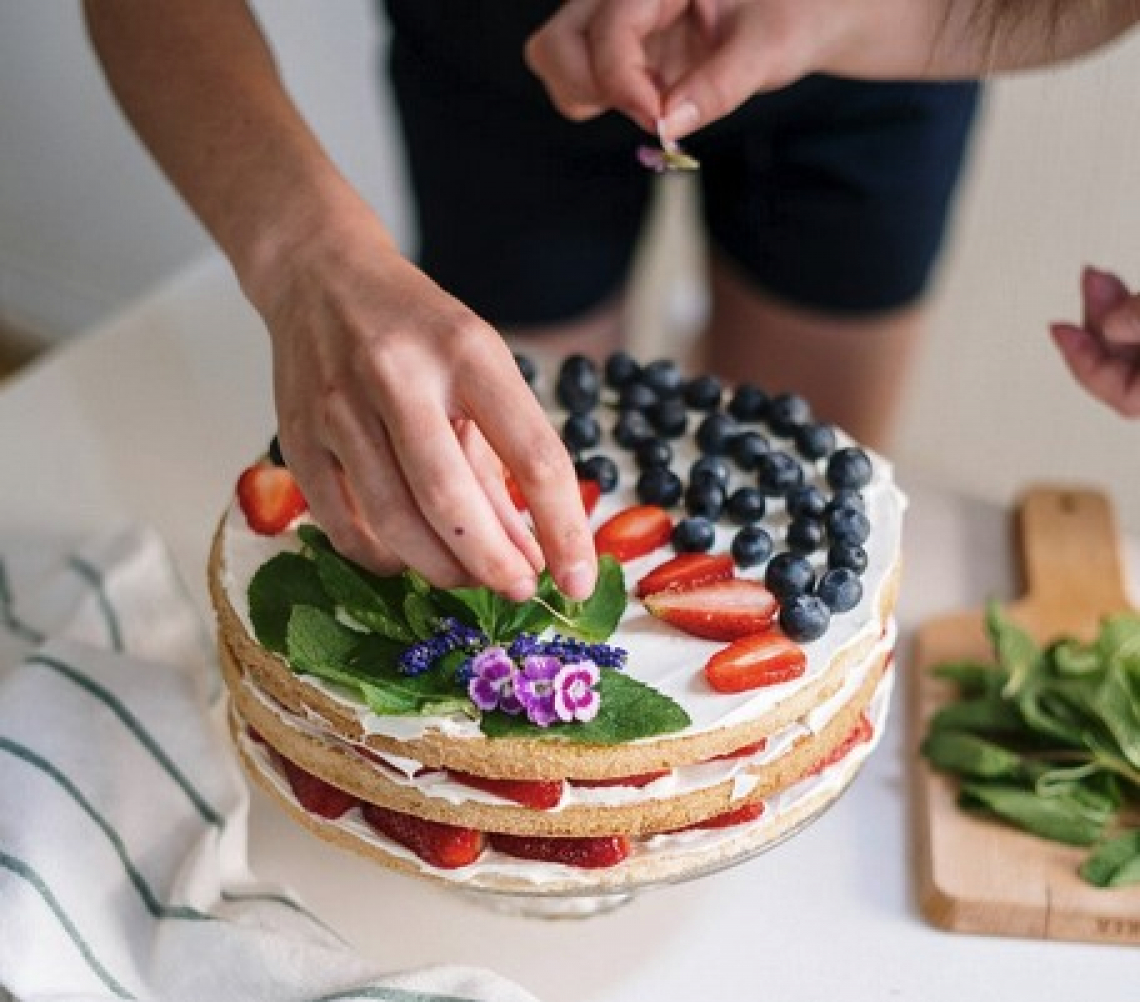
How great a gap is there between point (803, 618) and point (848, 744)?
11 centimetres

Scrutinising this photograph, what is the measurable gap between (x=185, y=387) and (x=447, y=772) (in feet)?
2.25

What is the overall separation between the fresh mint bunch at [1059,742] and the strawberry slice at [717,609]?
197 mm

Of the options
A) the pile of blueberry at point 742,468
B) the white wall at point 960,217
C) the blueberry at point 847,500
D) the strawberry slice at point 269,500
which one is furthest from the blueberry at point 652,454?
the white wall at point 960,217

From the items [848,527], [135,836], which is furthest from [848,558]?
[135,836]

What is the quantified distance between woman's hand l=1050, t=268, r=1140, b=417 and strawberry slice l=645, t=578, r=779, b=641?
263mm

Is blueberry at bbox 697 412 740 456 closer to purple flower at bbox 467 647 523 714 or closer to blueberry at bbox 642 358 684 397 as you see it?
blueberry at bbox 642 358 684 397

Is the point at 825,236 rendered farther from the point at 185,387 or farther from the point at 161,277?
the point at 161,277

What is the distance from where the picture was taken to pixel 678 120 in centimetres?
101

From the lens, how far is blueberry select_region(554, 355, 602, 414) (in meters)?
1.16

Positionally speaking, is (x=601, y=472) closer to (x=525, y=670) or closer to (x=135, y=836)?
(x=525, y=670)

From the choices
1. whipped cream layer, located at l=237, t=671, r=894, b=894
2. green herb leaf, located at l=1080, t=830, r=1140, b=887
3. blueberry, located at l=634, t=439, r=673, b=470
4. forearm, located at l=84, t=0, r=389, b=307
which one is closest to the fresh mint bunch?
green herb leaf, located at l=1080, t=830, r=1140, b=887

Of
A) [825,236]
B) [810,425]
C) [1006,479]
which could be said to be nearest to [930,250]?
[825,236]

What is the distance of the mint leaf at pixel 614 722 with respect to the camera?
888 mm

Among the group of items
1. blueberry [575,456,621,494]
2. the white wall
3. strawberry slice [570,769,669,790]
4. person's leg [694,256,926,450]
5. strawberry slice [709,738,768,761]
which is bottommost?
the white wall
